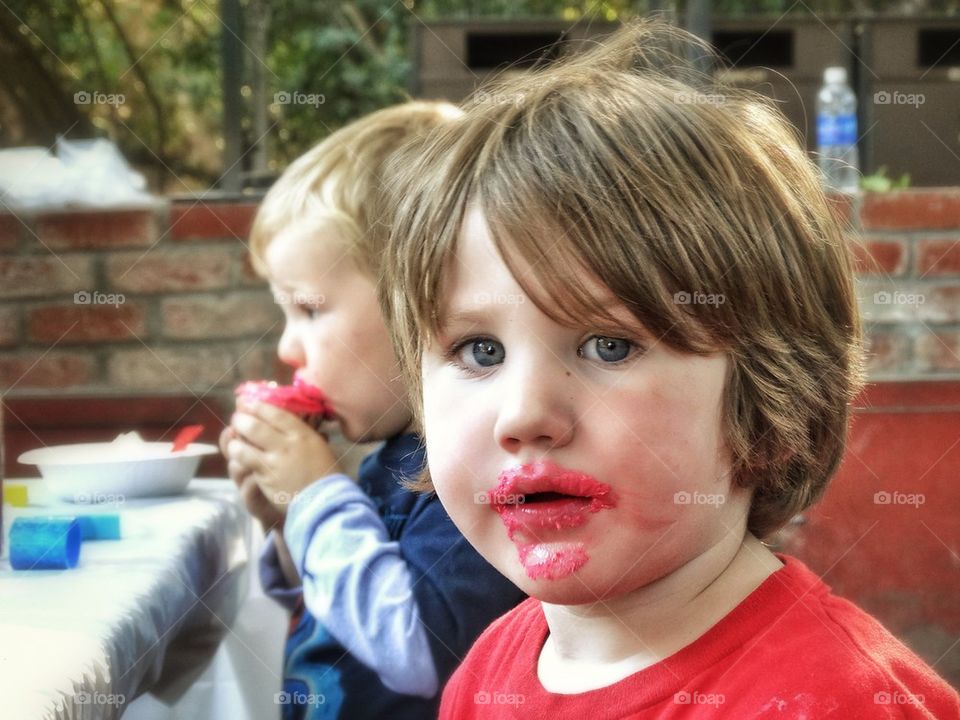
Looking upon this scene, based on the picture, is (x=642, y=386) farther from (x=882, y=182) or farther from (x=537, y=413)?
(x=882, y=182)

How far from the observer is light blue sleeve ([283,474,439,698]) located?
0.99 m

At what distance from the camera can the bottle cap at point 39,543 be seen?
0.93 meters

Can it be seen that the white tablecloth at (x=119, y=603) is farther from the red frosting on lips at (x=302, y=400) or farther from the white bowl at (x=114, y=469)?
the red frosting on lips at (x=302, y=400)

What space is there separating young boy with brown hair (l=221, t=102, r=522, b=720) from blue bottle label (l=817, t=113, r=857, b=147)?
1.06 m

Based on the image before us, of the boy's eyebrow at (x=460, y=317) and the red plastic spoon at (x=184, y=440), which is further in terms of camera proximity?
the red plastic spoon at (x=184, y=440)

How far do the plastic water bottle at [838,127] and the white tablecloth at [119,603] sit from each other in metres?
1.33

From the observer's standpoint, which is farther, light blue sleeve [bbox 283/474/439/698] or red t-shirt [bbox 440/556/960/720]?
light blue sleeve [bbox 283/474/439/698]

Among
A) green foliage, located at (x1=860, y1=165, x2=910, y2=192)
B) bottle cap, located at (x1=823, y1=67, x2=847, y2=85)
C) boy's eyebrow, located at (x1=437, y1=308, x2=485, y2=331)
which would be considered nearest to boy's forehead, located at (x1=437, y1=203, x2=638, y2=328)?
boy's eyebrow, located at (x1=437, y1=308, x2=485, y2=331)

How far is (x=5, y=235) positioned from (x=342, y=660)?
1.20 metres

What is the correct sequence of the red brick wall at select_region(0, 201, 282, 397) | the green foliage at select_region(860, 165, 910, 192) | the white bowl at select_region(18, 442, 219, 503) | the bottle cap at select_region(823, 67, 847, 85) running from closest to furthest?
the white bowl at select_region(18, 442, 219, 503) → the red brick wall at select_region(0, 201, 282, 397) → the green foliage at select_region(860, 165, 910, 192) → the bottle cap at select_region(823, 67, 847, 85)

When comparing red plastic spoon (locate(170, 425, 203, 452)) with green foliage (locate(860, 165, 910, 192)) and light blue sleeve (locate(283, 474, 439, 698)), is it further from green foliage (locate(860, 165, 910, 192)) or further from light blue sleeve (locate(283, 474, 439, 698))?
green foliage (locate(860, 165, 910, 192))

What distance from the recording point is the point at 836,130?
2146mm

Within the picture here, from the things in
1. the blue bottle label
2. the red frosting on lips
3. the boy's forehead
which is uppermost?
the boy's forehead

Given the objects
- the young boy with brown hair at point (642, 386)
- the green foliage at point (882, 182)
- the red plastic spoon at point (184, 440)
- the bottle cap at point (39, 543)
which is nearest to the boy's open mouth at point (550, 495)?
the young boy with brown hair at point (642, 386)
